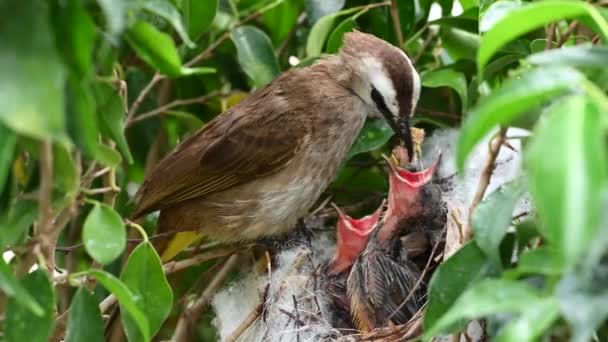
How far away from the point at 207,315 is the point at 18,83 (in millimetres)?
1422

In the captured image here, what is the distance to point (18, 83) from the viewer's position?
872mm

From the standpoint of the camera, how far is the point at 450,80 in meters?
1.85

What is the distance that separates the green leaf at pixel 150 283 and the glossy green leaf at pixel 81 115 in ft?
1.37

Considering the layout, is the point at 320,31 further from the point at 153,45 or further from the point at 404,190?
the point at 153,45

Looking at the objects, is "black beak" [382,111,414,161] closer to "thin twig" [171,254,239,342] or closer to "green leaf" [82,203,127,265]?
"thin twig" [171,254,239,342]

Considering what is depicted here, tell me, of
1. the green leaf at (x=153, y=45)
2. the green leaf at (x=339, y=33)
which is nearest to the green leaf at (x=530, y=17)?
the green leaf at (x=153, y=45)

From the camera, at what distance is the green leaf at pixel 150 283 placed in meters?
1.39

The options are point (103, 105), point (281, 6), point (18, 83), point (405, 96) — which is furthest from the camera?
point (281, 6)

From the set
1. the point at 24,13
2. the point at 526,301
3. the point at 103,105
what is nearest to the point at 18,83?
the point at 24,13

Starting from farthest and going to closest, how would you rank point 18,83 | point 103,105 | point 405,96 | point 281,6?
point 281,6 < point 405,96 < point 103,105 < point 18,83

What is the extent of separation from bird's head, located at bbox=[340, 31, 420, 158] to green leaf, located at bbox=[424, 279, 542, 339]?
1088 mm

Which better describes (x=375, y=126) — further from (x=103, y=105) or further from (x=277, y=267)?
(x=103, y=105)

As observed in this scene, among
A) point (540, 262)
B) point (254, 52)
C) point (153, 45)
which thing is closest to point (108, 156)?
point (153, 45)

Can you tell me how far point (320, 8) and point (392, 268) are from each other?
→ 582mm
